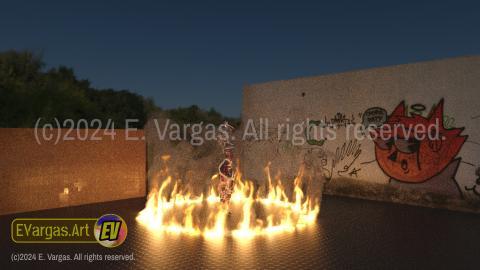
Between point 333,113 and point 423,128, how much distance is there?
2702mm

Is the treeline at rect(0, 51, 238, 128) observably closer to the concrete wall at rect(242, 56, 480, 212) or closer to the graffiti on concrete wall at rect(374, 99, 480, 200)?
the concrete wall at rect(242, 56, 480, 212)

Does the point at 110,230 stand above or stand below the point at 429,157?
below

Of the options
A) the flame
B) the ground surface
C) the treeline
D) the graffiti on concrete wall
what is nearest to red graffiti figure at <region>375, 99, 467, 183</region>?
the graffiti on concrete wall

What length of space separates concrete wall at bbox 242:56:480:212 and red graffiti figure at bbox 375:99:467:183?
0.02 meters

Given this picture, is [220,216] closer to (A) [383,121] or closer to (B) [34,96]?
(A) [383,121]

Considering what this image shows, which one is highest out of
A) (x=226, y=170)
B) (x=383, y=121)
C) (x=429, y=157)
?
(x=383, y=121)

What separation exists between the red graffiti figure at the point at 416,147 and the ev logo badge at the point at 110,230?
7.10 m

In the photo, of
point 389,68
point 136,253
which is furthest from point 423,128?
point 136,253

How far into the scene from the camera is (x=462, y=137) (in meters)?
9.63

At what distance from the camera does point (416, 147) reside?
10344mm

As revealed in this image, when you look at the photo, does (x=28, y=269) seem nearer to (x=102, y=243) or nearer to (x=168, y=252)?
(x=102, y=243)

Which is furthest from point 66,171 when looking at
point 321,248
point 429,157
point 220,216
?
point 429,157

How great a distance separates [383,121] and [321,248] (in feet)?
18.8

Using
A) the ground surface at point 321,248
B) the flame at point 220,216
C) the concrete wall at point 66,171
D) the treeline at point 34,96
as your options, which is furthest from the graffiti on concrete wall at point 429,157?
the treeline at point 34,96
